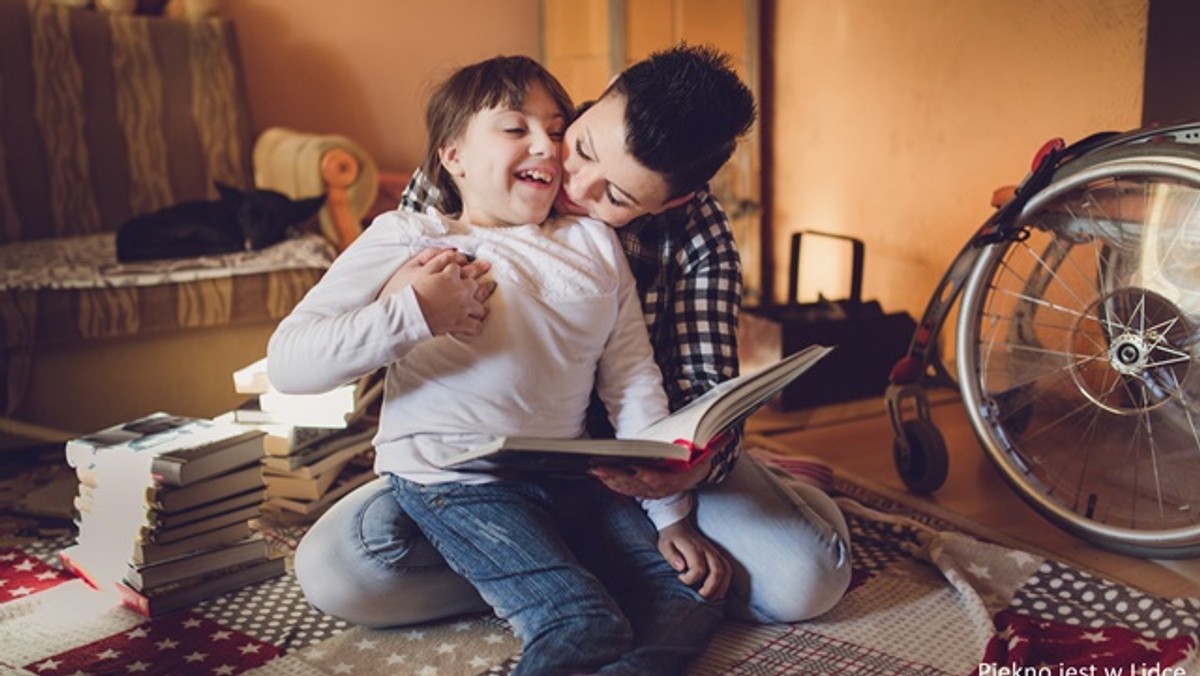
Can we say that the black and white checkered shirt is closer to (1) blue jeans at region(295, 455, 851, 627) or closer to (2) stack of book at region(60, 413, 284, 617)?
(1) blue jeans at region(295, 455, 851, 627)

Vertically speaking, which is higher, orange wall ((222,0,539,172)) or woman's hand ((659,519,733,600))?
orange wall ((222,0,539,172))

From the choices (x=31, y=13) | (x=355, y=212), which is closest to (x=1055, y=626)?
(x=355, y=212)

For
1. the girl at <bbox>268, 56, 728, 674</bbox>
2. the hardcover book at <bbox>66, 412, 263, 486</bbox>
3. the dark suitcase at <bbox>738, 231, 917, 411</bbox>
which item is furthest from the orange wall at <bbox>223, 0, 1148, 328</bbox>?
the hardcover book at <bbox>66, 412, 263, 486</bbox>

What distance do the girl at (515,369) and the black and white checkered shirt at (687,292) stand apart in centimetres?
9

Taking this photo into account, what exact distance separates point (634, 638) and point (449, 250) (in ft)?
1.51

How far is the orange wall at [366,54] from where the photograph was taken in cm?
299

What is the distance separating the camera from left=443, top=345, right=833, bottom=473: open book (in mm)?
977

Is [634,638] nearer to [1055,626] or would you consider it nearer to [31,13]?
[1055,626]

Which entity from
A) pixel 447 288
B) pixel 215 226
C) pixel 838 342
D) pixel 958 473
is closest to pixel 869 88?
pixel 838 342

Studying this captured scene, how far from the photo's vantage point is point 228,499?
4.76ft

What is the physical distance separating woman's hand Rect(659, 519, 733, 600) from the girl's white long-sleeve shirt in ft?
0.45

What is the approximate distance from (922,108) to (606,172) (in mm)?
1630

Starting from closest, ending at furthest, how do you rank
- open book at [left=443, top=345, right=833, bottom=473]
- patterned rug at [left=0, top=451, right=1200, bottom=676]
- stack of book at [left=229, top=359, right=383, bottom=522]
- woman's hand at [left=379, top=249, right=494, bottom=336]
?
open book at [left=443, top=345, right=833, bottom=473] < woman's hand at [left=379, top=249, right=494, bottom=336] < patterned rug at [left=0, top=451, right=1200, bottom=676] < stack of book at [left=229, top=359, right=383, bottom=522]

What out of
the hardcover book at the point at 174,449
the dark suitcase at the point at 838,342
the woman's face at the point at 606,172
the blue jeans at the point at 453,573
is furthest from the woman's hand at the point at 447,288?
the dark suitcase at the point at 838,342
